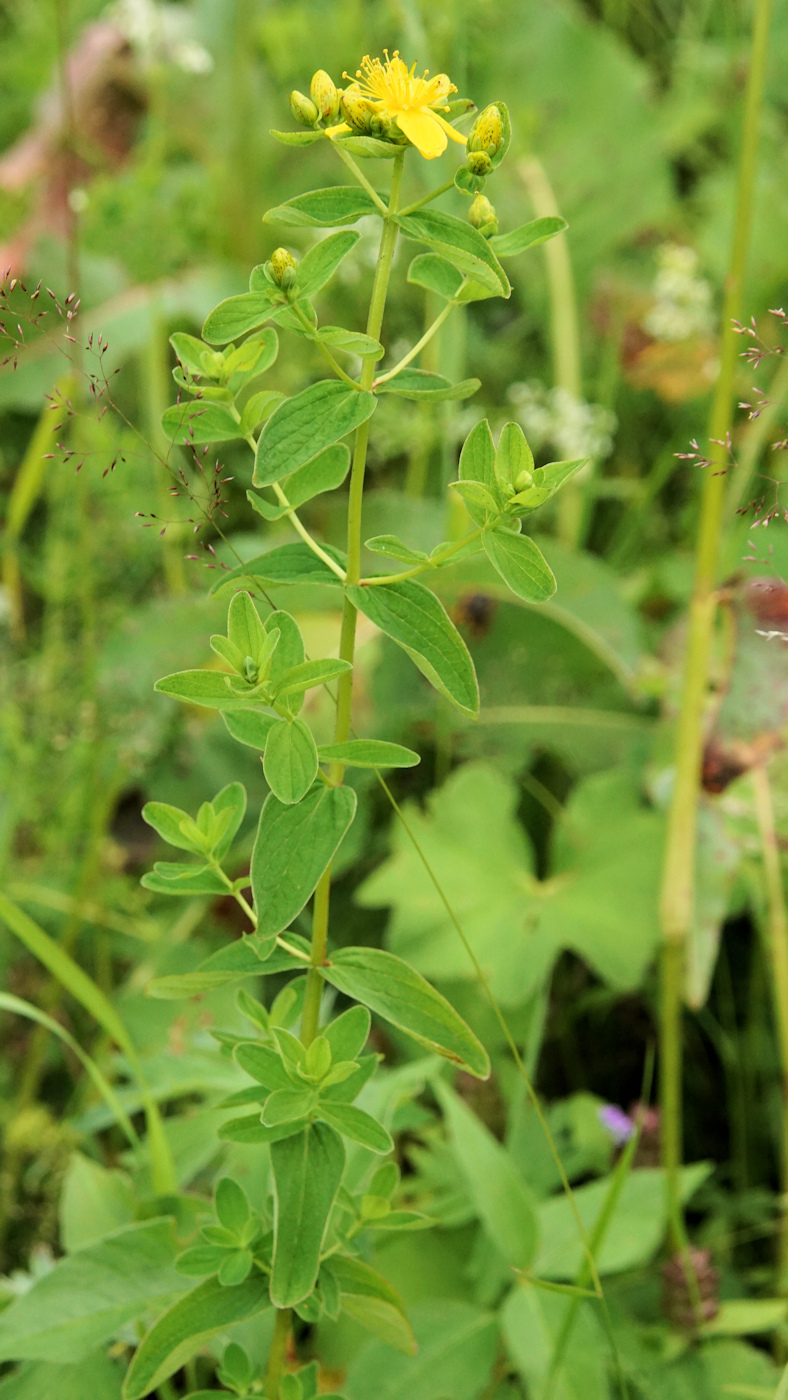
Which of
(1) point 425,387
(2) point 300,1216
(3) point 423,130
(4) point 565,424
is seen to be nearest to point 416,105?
(3) point 423,130

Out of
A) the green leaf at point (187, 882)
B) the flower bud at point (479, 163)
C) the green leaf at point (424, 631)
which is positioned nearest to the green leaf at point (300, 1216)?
the green leaf at point (187, 882)

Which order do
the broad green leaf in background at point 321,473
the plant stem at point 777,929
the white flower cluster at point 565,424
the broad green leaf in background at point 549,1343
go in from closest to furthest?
the broad green leaf in background at point 321,473, the broad green leaf in background at point 549,1343, the plant stem at point 777,929, the white flower cluster at point 565,424

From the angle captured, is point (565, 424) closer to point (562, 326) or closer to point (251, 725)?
point (562, 326)

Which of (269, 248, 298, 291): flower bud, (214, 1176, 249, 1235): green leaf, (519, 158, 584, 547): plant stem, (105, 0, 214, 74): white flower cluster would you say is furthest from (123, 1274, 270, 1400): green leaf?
(105, 0, 214, 74): white flower cluster

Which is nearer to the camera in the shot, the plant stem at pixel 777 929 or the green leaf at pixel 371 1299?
the green leaf at pixel 371 1299

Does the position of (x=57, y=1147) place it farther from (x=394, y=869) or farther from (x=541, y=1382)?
(x=541, y=1382)

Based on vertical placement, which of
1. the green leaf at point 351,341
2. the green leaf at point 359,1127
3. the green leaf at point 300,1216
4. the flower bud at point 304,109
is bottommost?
the green leaf at point 300,1216

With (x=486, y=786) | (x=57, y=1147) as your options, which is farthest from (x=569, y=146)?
(x=57, y=1147)

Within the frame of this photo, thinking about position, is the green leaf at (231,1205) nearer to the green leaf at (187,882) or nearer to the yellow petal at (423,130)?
the green leaf at (187,882)
